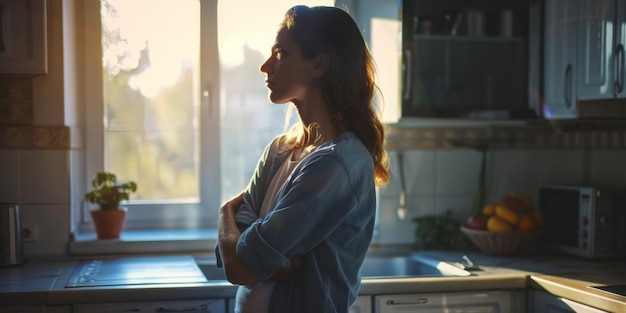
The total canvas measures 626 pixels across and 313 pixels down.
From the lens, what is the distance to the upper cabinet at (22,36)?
2297 mm

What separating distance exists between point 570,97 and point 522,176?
55 cm

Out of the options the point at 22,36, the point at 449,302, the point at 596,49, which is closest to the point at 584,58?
the point at 596,49

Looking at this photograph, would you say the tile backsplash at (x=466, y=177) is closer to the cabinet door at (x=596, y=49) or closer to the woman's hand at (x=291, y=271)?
the cabinet door at (x=596, y=49)

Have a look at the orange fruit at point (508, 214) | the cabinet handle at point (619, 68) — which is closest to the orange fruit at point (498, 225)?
the orange fruit at point (508, 214)

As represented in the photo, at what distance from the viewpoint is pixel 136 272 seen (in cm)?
231

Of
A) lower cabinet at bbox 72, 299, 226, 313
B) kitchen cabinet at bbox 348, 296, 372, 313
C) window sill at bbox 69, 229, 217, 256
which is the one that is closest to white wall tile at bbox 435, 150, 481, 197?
kitchen cabinet at bbox 348, 296, 372, 313

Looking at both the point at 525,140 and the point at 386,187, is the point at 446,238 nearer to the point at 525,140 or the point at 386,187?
the point at 386,187

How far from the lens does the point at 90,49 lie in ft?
9.02

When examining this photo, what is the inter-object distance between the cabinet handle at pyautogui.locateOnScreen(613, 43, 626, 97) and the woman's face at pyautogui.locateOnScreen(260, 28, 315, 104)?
1.28 meters

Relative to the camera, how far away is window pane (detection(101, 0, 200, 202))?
2.80 m

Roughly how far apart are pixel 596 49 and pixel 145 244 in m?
1.77

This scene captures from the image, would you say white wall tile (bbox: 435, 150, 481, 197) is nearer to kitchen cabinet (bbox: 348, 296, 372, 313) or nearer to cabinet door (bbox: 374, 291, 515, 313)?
cabinet door (bbox: 374, 291, 515, 313)

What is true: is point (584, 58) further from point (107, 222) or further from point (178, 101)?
point (107, 222)

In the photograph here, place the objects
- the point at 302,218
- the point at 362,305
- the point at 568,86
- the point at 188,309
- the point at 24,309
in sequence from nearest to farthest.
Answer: the point at 302,218 < the point at 24,309 < the point at 188,309 < the point at 362,305 < the point at 568,86
